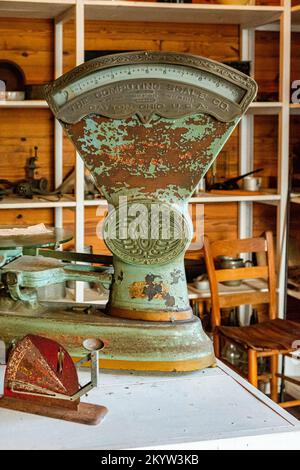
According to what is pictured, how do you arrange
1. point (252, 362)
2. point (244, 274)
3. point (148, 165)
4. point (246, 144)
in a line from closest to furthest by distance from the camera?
1. point (148, 165)
2. point (252, 362)
3. point (244, 274)
4. point (246, 144)

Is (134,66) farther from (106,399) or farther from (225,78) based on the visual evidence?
(106,399)

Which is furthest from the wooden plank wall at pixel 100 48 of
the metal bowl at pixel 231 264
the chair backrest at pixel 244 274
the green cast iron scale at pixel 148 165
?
the green cast iron scale at pixel 148 165

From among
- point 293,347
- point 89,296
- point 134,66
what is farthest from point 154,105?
point 89,296

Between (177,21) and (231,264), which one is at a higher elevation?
(177,21)

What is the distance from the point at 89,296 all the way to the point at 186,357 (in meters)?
1.90

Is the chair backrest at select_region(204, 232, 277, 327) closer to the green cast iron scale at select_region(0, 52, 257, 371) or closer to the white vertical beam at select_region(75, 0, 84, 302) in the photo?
Answer: the white vertical beam at select_region(75, 0, 84, 302)

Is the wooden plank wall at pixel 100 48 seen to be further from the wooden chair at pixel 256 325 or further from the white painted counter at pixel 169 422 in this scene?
the white painted counter at pixel 169 422

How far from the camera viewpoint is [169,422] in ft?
4.76

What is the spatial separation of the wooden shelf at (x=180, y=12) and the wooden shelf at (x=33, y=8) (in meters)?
0.11

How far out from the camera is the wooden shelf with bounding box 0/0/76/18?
3.25 m

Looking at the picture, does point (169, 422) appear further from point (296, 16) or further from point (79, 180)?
point (296, 16)

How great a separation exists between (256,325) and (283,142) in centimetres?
87

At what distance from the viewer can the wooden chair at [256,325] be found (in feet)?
10.2

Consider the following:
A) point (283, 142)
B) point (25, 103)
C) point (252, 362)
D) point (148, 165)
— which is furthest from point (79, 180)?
point (148, 165)
